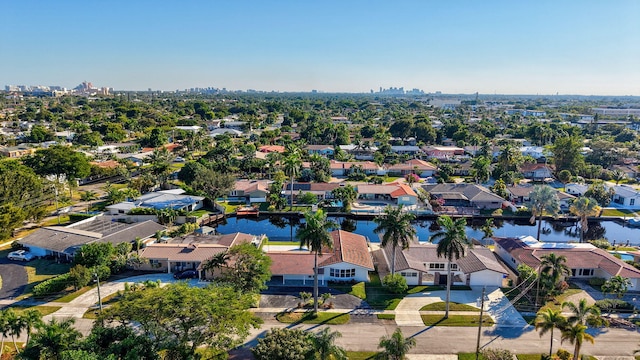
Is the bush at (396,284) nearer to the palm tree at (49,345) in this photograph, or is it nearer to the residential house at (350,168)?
the palm tree at (49,345)

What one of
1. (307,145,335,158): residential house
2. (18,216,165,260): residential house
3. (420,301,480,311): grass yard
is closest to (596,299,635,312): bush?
(420,301,480,311): grass yard

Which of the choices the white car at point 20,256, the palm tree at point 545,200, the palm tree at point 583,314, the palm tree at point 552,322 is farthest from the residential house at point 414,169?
the white car at point 20,256

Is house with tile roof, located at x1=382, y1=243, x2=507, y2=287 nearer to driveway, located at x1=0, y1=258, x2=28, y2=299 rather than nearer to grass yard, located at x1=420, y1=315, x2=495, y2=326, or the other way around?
grass yard, located at x1=420, y1=315, x2=495, y2=326

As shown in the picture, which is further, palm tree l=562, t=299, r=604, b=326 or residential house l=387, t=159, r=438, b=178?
residential house l=387, t=159, r=438, b=178

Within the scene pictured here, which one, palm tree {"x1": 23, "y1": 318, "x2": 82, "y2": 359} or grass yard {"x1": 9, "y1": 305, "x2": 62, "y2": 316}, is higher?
palm tree {"x1": 23, "y1": 318, "x2": 82, "y2": 359}

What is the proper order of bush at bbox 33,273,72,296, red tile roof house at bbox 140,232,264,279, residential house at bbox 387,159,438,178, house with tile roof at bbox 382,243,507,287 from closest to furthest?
bush at bbox 33,273,72,296 < house with tile roof at bbox 382,243,507,287 < red tile roof house at bbox 140,232,264,279 < residential house at bbox 387,159,438,178

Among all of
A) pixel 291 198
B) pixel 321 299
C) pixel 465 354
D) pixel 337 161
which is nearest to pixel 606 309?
pixel 465 354
